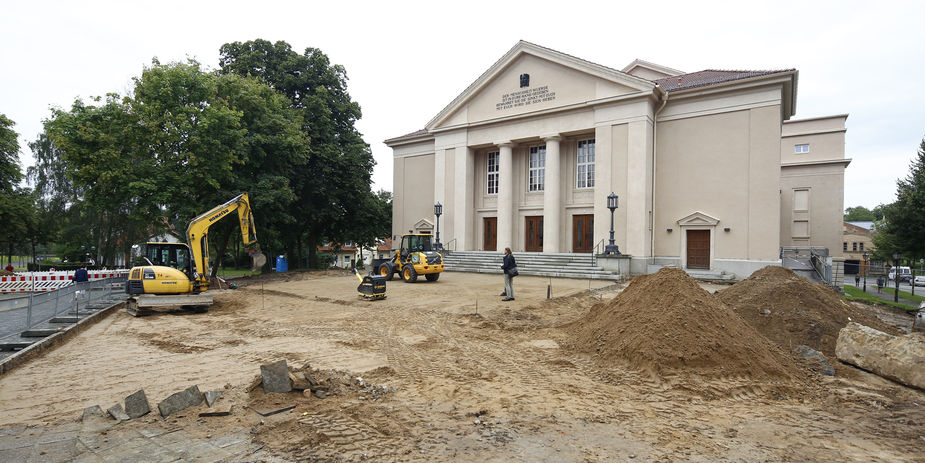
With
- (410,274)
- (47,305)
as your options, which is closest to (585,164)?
(410,274)

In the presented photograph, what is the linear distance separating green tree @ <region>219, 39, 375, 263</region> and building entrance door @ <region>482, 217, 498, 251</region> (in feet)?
27.4

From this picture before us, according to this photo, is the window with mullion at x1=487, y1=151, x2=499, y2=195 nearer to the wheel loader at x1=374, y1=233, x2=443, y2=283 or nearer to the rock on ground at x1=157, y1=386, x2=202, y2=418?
the wheel loader at x1=374, y1=233, x2=443, y2=283

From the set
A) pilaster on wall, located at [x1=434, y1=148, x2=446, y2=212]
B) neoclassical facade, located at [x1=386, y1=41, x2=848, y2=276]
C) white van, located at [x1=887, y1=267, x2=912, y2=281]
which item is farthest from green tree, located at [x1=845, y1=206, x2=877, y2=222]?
pilaster on wall, located at [x1=434, y1=148, x2=446, y2=212]

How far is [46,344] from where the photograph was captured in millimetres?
7809

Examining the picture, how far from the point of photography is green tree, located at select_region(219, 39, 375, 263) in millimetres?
27125

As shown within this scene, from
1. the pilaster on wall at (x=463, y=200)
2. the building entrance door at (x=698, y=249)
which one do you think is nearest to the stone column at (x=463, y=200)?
the pilaster on wall at (x=463, y=200)

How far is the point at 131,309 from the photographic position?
11.9 metres

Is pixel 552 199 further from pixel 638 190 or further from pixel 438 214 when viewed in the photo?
pixel 438 214

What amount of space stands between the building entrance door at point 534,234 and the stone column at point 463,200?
12.8ft

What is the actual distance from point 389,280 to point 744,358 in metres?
15.0

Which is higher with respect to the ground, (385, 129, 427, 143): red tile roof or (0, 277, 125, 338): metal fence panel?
(385, 129, 427, 143): red tile roof

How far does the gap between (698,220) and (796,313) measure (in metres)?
15.8

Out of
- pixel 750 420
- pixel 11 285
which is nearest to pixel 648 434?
pixel 750 420

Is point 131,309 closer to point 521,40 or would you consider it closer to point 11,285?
point 11,285
